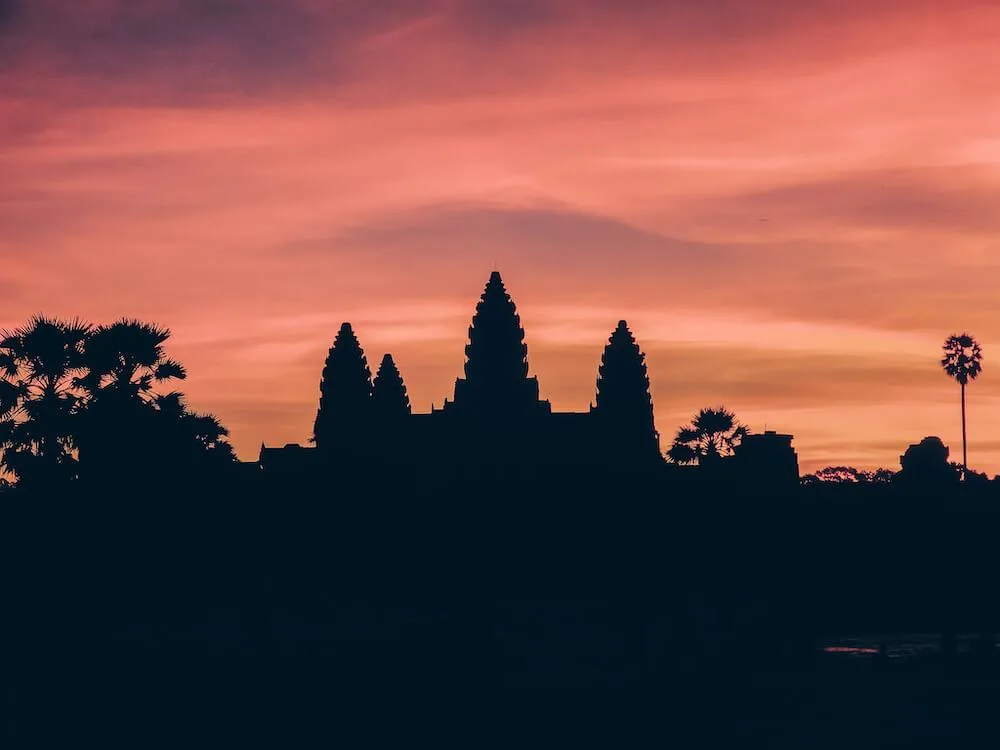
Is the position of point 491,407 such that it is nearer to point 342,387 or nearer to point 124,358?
point 342,387

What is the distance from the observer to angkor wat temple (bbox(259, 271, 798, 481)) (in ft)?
292

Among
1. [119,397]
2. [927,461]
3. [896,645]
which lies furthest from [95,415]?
[927,461]

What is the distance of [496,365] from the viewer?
13312 centimetres

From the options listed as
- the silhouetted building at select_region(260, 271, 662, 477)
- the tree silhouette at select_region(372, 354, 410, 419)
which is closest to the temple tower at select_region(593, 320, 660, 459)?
the silhouetted building at select_region(260, 271, 662, 477)

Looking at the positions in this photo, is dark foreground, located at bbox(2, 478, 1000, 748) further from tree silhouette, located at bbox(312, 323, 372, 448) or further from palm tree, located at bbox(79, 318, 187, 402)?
tree silhouette, located at bbox(312, 323, 372, 448)

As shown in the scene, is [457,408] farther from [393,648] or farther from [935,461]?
Answer: [393,648]

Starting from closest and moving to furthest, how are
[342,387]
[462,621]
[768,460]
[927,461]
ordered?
[462,621] → [768,460] → [927,461] → [342,387]

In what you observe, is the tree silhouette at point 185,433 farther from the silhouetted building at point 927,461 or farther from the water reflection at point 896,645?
the silhouetted building at point 927,461

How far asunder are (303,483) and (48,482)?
28.9ft

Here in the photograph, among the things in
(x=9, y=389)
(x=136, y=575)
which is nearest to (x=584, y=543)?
(x=136, y=575)

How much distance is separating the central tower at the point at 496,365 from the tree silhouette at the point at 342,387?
31.1ft

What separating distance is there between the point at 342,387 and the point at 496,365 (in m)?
15.8

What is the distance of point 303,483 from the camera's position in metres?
57.9

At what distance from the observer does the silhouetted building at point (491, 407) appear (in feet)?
306
